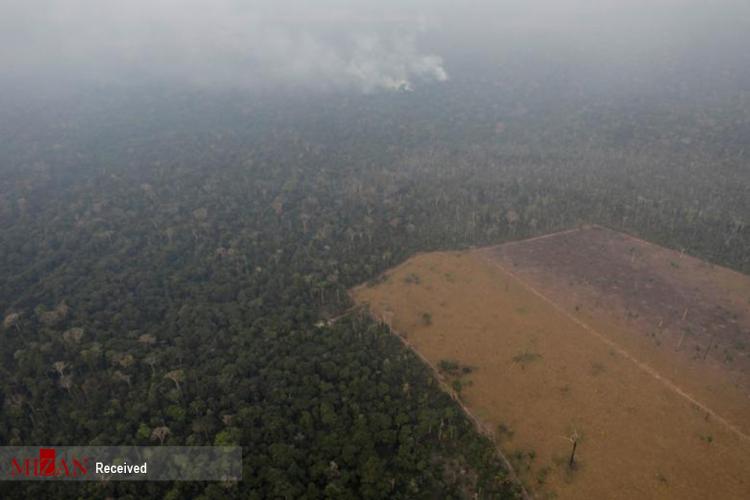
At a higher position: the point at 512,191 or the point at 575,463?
the point at 512,191

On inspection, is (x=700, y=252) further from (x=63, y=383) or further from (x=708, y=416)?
(x=63, y=383)

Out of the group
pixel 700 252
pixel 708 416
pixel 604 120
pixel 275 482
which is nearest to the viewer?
pixel 275 482

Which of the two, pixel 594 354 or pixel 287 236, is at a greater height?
pixel 287 236

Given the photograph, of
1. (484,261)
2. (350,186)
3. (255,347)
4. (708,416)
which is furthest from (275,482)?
(350,186)

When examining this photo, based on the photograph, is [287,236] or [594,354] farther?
[287,236]
